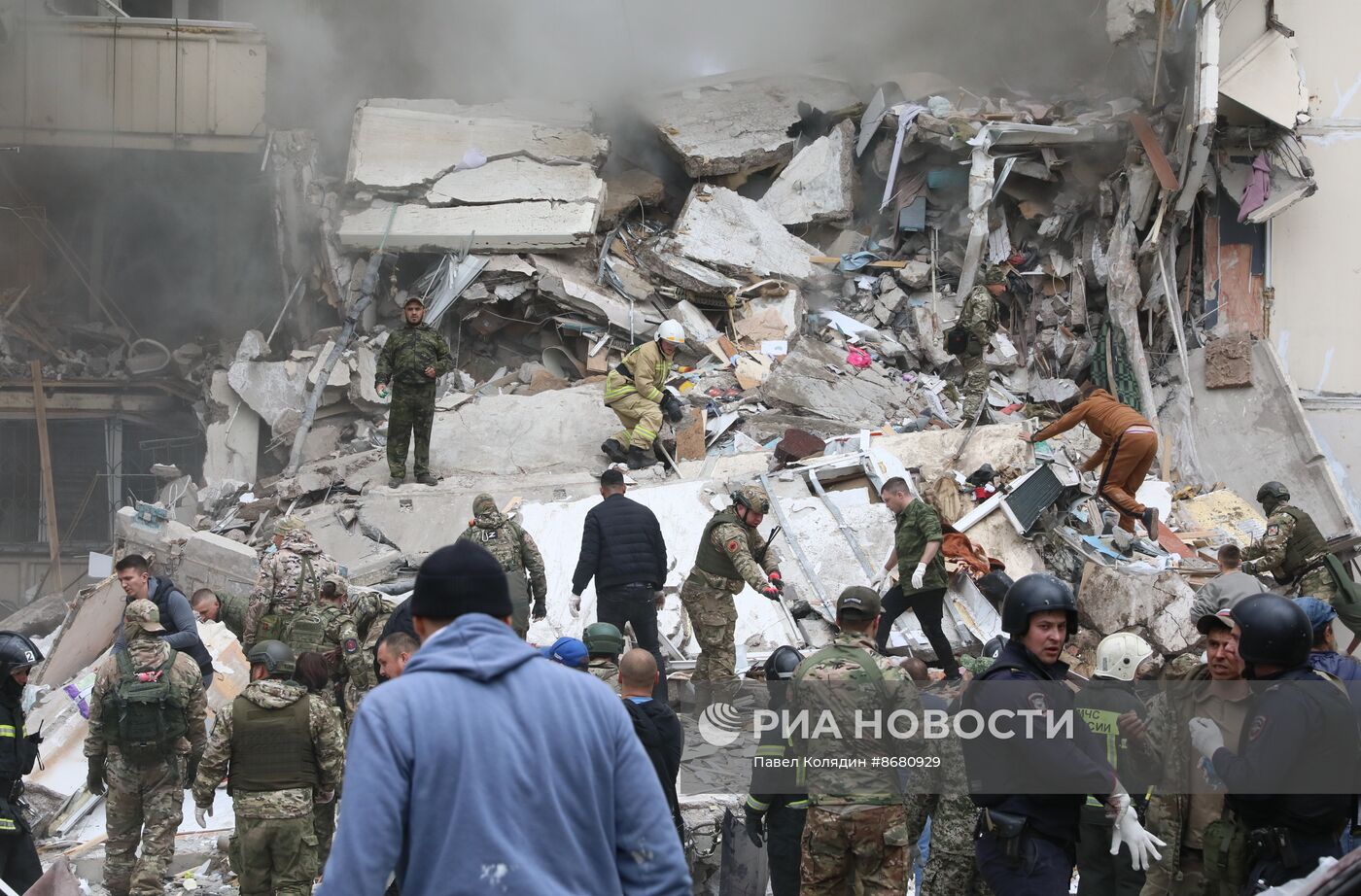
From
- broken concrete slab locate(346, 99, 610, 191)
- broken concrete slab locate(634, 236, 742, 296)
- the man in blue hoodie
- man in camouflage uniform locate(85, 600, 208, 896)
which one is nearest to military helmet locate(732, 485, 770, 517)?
man in camouflage uniform locate(85, 600, 208, 896)

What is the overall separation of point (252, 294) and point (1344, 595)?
39.5 ft

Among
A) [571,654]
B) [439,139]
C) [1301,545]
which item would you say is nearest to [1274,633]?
[571,654]

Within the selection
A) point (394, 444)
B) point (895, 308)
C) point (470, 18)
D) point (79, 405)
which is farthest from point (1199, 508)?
point (79, 405)

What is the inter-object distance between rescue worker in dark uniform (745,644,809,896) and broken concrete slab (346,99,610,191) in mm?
10214

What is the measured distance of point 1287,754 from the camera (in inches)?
140

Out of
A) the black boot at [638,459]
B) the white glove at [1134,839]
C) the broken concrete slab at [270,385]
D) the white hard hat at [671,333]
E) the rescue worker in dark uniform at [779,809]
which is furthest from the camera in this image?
the broken concrete slab at [270,385]

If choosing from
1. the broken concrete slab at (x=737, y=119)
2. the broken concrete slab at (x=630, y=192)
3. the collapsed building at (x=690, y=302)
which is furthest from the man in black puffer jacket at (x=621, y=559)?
the broken concrete slab at (x=737, y=119)

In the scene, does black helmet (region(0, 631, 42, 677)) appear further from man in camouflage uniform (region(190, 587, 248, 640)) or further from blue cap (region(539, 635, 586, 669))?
blue cap (region(539, 635, 586, 669))

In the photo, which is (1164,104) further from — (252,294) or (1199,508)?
(252,294)

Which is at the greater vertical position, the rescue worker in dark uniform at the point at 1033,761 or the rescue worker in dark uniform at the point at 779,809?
the rescue worker in dark uniform at the point at 1033,761

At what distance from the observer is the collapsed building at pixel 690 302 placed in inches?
392

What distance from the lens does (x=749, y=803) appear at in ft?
15.7

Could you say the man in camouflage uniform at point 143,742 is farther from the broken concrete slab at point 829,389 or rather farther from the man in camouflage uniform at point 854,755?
the broken concrete slab at point 829,389

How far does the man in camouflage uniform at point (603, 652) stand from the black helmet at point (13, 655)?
228cm
